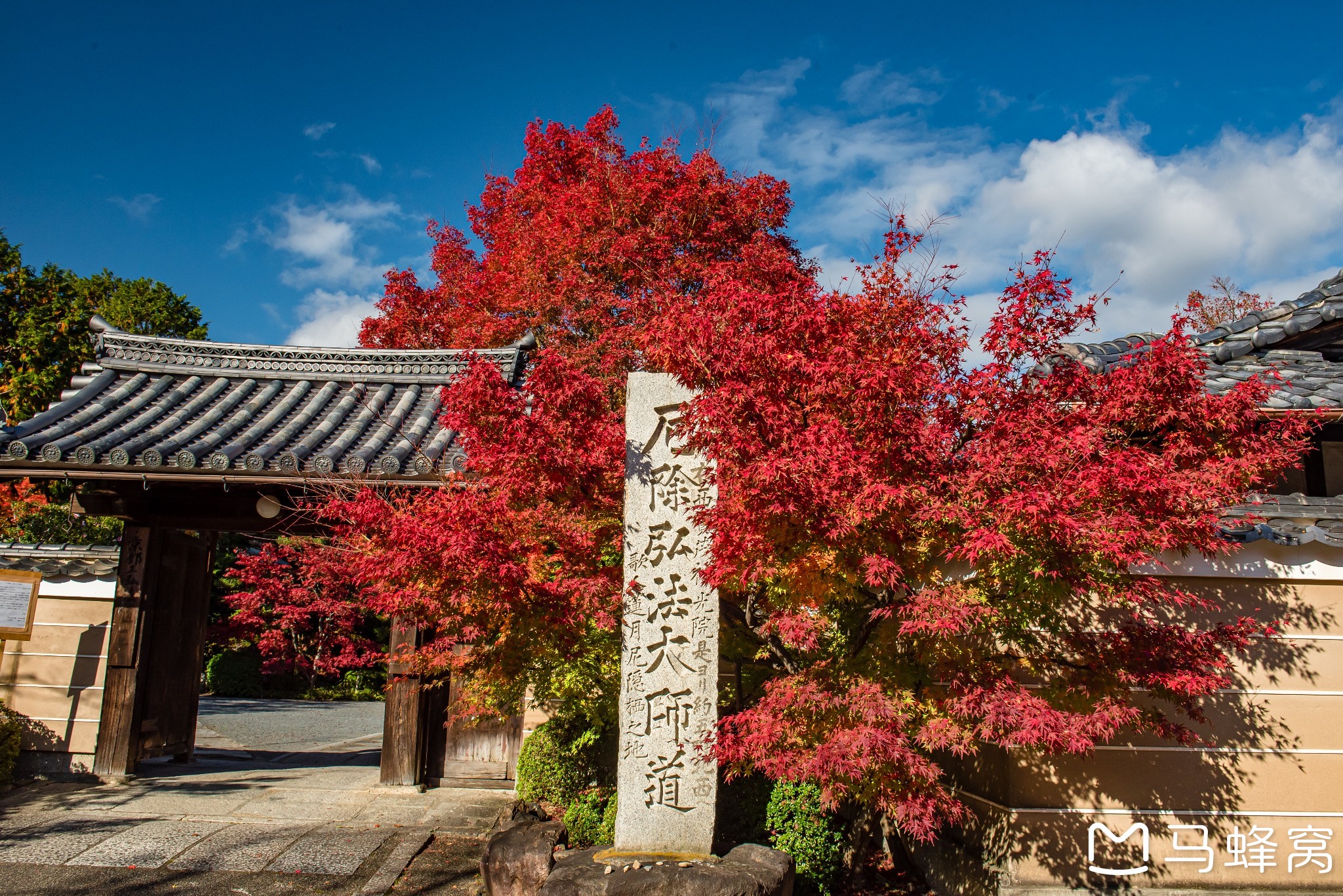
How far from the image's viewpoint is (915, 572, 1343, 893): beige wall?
20.3 feet

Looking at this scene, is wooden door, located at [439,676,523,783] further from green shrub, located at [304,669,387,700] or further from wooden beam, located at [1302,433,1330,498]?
green shrub, located at [304,669,387,700]

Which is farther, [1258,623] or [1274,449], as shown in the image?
[1258,623]

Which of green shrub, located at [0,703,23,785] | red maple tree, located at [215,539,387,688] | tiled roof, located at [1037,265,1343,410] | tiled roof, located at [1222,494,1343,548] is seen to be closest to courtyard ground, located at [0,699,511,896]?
green shrub, located at [0,703,23,785]

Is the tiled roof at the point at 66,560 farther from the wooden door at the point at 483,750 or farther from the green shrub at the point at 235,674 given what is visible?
the green shrub at the point at 235,674

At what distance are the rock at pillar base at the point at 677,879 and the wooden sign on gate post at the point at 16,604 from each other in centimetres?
688

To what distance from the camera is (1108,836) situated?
620 centimetres

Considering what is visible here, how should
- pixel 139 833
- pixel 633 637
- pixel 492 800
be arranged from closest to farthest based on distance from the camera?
pixel 633 637
pixel 139 833
pixel 492 800

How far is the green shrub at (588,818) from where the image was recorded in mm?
7082

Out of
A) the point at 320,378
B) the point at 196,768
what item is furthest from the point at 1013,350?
the point at 196,768

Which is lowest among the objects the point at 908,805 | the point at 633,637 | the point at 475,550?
the point at 908,805

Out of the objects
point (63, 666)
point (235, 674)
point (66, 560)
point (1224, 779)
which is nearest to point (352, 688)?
point (235, 674)

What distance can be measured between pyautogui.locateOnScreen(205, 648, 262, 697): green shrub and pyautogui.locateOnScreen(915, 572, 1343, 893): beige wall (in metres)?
21.0

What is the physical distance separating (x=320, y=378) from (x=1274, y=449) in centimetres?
1039

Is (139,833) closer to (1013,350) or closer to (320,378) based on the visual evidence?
(320,378)
